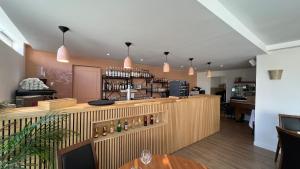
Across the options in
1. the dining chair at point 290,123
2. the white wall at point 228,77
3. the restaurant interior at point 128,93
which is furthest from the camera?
the white wall at point 228,77

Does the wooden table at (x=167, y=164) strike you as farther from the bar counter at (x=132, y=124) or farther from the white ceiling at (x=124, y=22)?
the white ceiling at (x=124, y=22)

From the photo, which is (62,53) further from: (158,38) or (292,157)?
(292,157)

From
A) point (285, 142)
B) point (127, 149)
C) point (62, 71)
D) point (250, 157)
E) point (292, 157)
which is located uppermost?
point (62, 71)

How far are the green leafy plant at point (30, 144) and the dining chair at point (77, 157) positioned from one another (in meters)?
0.21

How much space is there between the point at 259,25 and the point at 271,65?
1731 millimetres

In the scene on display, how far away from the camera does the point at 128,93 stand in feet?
11.1

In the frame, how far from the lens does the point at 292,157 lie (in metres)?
1.87

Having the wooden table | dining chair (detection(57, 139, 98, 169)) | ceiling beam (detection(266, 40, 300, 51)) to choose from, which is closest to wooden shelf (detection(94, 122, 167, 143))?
dining chair (detection(57, 139, 98, 169))

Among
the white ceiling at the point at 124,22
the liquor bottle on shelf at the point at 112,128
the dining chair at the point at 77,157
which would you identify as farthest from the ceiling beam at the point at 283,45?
the dining chair at the point at 77,157

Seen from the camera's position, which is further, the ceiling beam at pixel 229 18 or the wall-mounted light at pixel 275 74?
the wall-mounted light at pixel 275 74

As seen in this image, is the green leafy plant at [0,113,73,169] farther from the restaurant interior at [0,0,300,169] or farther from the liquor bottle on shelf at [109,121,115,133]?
the liquor bottle on shelf at [109,121,115,133]

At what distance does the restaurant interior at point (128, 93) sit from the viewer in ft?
5.19

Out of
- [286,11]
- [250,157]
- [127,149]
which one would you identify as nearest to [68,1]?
[127,149]

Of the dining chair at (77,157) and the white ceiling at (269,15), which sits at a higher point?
the white ceiling at (269,15)
